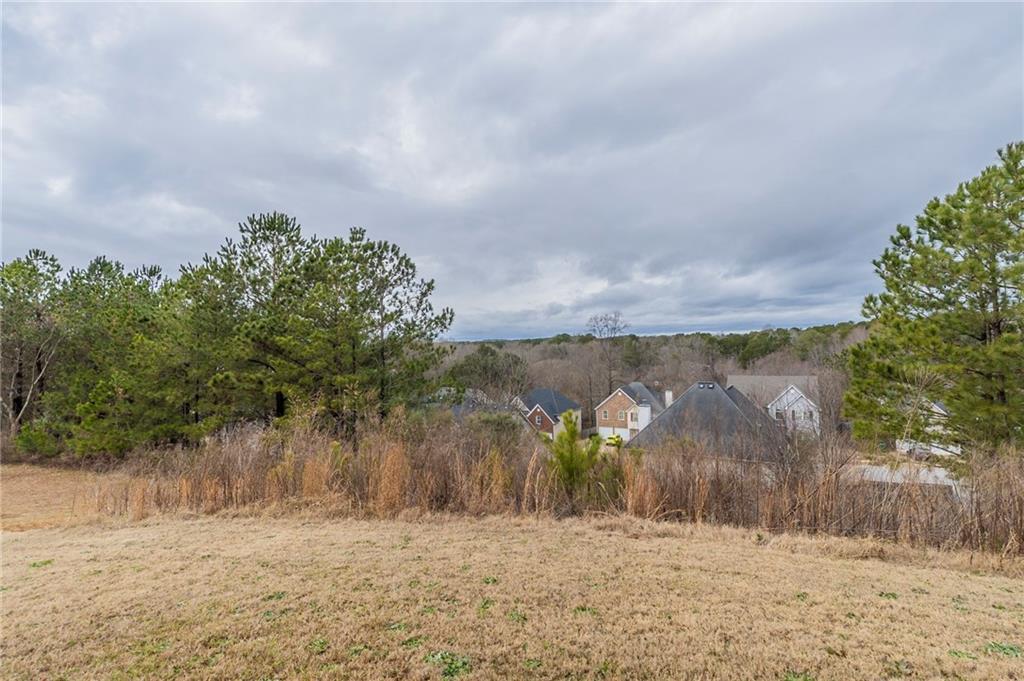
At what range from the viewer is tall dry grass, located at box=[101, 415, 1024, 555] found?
473cm

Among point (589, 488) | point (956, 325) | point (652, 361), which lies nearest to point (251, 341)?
point (589, 488)

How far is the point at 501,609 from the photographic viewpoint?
3016 millimetres

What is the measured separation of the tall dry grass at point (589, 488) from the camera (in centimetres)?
473

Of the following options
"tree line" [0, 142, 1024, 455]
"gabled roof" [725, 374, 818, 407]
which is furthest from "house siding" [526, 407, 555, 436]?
"tree line" [0, 142, 1024, 455]

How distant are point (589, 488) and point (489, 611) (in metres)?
3.30

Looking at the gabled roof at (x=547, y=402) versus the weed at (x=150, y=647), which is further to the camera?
the gabled roof at (x=547, y=402)

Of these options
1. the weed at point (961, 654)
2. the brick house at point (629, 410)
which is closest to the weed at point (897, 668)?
the weed at point (961, 654)

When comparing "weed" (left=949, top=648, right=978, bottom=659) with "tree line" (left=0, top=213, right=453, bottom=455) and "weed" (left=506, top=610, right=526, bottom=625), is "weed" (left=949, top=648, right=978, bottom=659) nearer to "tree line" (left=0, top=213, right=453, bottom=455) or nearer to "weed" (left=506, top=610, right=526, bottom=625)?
"weed" (left=506, top=610, right=526, bottom=625)

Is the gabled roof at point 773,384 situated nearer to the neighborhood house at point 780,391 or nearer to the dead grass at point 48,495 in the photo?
the neighborhood house at point 780,391

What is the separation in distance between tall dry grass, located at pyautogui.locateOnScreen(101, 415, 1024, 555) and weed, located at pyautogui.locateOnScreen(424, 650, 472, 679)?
327cm

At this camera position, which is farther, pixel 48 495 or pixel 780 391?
pixel 780 391

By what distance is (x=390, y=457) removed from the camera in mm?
5992

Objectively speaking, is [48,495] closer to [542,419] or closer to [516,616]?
[516,616]

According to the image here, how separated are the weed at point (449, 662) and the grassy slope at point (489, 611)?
0.03 feet
